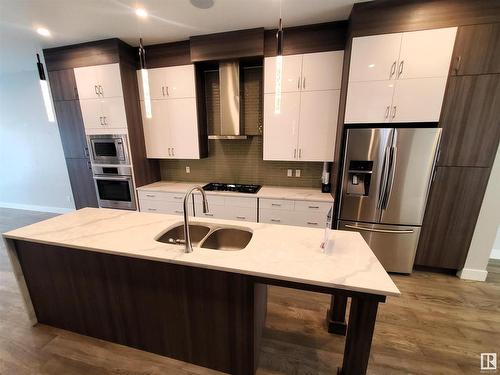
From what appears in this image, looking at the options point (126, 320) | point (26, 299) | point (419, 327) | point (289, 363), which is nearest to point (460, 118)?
point (419, 327)

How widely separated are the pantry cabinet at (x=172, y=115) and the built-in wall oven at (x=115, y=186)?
20.8 inches

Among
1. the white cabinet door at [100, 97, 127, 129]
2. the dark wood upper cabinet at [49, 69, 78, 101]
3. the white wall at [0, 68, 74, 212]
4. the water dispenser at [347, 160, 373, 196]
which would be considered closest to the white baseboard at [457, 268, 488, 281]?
the water dispenser at [347, 160, 373, 196]

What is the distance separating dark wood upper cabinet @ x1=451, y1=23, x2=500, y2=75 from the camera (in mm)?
1834

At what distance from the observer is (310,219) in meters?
2.59

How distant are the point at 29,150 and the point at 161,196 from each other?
11.8 ft

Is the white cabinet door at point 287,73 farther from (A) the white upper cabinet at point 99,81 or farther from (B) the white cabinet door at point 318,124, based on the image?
(A) the white upper cabinet at point 99,81

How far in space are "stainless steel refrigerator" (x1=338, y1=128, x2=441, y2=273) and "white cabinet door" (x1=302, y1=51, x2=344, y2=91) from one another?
73 centimetres

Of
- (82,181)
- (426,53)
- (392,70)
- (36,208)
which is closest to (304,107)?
(392,70)

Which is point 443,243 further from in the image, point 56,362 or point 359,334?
point 56,362

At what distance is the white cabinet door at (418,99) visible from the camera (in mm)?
2000

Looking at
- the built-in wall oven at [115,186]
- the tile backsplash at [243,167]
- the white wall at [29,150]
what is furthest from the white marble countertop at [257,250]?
the white wall at [29,150]

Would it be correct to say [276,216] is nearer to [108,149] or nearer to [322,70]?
[322,70]

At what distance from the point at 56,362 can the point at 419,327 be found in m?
2.87

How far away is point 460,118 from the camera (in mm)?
2016
